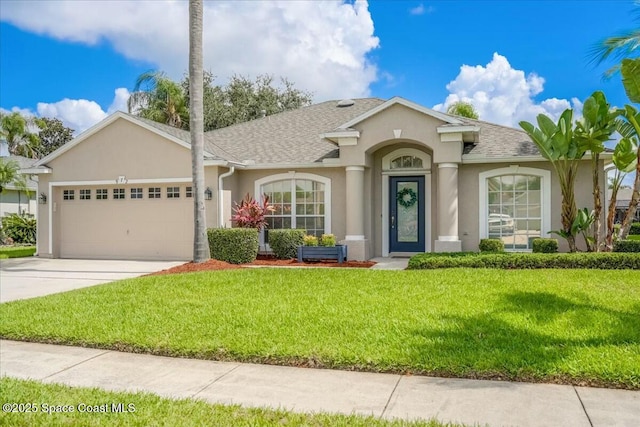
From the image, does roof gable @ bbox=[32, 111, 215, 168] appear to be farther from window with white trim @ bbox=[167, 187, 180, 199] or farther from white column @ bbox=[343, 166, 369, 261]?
white column @ bbox=[343, 166, 369, 261]

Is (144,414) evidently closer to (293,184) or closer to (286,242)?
(286,242)

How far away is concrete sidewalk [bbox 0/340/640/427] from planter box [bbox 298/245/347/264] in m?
8.86

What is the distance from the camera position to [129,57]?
79.5 feet

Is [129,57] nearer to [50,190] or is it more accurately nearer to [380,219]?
[50,190]

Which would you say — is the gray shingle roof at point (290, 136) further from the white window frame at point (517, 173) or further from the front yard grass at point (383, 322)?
the front yard grass at point (383, 322)

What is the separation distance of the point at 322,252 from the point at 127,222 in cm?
703

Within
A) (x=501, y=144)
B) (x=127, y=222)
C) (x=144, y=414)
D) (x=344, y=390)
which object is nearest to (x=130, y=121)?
(x=127, y=222)

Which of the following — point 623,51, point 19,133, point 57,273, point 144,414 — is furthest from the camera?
point 19,133

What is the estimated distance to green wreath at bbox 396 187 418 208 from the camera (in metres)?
16.0

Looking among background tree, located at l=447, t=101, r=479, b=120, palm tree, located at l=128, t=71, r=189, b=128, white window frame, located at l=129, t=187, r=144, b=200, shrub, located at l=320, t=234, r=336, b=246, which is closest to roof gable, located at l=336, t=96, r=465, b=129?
shrub, located at l=320, t=234, r=336, b=246

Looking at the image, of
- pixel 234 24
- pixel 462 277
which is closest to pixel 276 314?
pixel 462 277

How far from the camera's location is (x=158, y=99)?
3059cm

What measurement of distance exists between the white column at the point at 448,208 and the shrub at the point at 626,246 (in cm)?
398

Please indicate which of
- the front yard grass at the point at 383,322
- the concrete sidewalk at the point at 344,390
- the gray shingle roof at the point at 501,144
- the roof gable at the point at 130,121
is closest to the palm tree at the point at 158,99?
the roof gable at the point at 130,121
